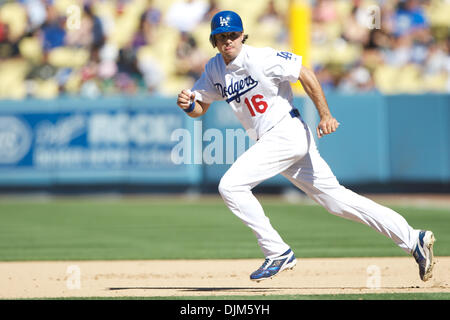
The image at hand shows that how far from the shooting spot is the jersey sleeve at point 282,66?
5.61 metres

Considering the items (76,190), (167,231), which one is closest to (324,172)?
(167,231)

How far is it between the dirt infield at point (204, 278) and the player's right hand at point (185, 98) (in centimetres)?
132

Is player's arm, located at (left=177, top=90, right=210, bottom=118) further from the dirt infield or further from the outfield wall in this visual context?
the outfield wall

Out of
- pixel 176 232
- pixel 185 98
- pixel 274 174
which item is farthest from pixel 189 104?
pixel 176 232

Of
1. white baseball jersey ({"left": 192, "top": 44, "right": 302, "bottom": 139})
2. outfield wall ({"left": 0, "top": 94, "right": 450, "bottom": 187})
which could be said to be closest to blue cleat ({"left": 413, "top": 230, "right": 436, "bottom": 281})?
white baseball jersey ({"left": 192, "top": 44, "right": 302, "bottom": 139})

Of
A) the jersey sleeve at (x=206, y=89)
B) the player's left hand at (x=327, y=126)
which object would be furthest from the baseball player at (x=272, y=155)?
the jersey sleeve at (x=206, y=89)

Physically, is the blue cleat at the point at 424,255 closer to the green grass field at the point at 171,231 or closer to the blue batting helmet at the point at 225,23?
the blue batting helmet at the point at 225,23

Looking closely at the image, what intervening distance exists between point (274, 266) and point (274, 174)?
0.63 metres

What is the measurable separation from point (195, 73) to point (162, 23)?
143 centimetres

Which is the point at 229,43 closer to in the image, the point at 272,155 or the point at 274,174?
the point at 272,155

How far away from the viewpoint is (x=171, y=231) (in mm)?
10492
